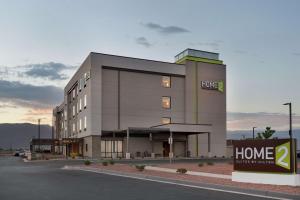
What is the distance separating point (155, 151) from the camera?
6662 cm

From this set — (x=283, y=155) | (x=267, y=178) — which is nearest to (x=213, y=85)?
(x=267, y=178)

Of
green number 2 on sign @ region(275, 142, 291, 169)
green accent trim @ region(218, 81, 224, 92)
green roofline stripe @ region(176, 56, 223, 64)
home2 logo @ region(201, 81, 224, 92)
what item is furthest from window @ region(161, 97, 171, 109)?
green number 2 on sign @ region(275, 142, 291, 169)

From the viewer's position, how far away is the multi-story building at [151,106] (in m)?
63.0

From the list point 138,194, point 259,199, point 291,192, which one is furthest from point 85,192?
point 291,192

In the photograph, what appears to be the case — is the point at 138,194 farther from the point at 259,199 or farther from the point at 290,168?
the point at 290,168

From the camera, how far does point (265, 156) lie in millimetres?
19016

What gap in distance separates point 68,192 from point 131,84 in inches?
2004

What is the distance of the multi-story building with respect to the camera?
63.0 metres

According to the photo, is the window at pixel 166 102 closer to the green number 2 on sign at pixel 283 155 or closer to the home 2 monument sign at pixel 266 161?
the home 2 monument sign at pixel 266 161

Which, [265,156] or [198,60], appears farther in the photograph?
[198,60]

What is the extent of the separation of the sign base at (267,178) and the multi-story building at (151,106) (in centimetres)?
3939

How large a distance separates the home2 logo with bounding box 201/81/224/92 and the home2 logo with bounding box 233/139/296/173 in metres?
51.3

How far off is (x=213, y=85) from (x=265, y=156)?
53867mm

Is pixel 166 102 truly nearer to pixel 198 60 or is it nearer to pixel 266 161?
pixel 198 60
